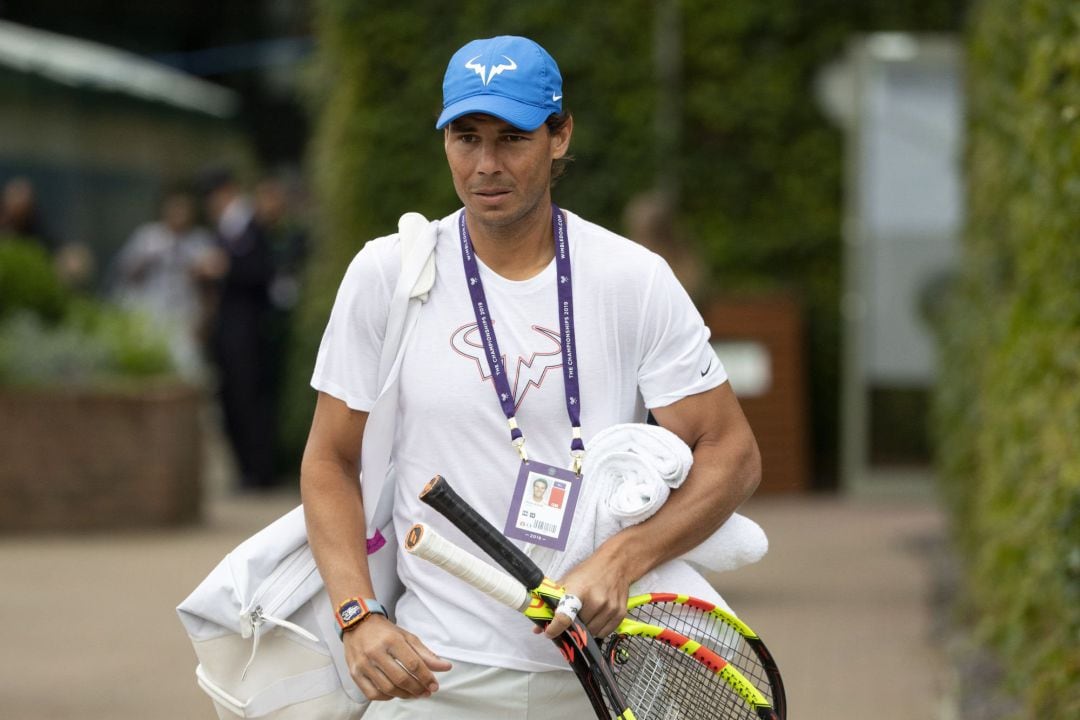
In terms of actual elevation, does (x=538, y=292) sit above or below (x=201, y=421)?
above

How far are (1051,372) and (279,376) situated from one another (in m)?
8.89

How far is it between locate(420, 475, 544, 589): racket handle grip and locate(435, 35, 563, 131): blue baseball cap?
594mm

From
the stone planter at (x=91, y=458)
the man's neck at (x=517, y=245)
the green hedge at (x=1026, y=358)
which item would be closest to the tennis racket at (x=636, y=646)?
the man's neck at (x=517, y=245)

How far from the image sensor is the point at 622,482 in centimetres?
315

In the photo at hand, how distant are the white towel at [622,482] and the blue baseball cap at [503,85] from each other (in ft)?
1.70

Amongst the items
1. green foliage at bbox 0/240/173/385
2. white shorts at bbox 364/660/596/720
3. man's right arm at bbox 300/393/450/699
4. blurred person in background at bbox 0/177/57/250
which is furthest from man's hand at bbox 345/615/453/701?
blurred person in background at bbox 0/177/57/250

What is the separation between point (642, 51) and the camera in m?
13.9

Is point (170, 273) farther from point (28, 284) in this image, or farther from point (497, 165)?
point (497, 165)

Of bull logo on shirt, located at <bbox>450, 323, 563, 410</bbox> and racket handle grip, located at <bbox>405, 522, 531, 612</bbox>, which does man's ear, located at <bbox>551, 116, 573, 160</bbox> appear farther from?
racket handle grip, located at <bbox>405, 522, 531, 612</bbox>

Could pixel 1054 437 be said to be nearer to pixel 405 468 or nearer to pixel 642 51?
pixel 405 468

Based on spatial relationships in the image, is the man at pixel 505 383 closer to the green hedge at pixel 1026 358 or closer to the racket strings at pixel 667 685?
the racket strings at pixel 667 685

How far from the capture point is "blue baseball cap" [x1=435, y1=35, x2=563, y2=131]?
3.12m

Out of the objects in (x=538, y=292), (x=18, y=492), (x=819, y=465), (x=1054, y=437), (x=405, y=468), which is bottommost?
Result: (x=819, y=465)

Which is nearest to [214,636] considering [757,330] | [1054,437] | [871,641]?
[1054,437]
